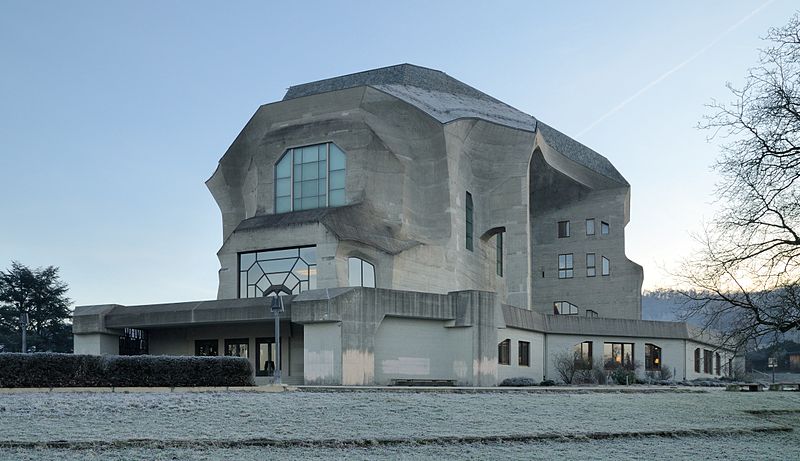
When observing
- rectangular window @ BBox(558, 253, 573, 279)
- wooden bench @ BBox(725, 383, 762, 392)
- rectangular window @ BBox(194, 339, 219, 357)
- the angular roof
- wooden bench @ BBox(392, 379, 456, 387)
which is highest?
the angular roof

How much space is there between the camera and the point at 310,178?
44188mm

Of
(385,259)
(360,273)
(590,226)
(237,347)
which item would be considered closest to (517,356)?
(385,259)

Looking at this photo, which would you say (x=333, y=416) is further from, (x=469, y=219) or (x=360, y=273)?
(x=469, y=219)

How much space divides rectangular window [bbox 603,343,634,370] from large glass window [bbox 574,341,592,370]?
3.35 feet

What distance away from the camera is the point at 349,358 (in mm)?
32406

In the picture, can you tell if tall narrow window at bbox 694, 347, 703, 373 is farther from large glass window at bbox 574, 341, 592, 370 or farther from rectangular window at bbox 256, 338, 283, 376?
rectangular window at bbox 256, 338, 283, 376

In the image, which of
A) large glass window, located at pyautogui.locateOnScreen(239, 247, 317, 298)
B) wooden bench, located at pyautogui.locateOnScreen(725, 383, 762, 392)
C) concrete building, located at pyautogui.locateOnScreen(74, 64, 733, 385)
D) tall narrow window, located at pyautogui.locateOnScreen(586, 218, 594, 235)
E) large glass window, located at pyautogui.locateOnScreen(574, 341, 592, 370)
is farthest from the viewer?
tall narrow window, located at pyautogui.locateOnScreen(586, 218, 594, 235)

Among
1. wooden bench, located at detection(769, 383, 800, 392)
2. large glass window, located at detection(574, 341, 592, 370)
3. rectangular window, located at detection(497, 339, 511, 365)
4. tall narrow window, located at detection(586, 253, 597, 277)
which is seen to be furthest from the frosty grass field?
tall narrow window, located at detection(586, 253, 597, 277)

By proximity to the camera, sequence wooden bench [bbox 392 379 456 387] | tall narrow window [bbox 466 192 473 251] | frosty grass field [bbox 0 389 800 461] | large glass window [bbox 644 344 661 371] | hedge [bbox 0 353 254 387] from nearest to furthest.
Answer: frosty grass field [bbox 0 389 800 461]
hedge [bbox 0 353 254 387]
wooden bench [bbox 392 379 456 387]
tall narrow window [bbox 466 192 473 251]
large glass window [bbox 644 344 661 371]

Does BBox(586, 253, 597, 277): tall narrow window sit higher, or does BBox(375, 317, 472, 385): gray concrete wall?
BBox(586, 253, 597, 277): tall narrow window

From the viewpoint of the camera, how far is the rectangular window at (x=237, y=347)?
132 feet

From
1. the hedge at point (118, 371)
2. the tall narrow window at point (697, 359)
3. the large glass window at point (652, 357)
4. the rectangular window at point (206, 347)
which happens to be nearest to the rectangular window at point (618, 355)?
the large glass window at point (652, 357)

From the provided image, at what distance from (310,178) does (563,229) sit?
21.5 meters

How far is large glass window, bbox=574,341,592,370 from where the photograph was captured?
42.5m
